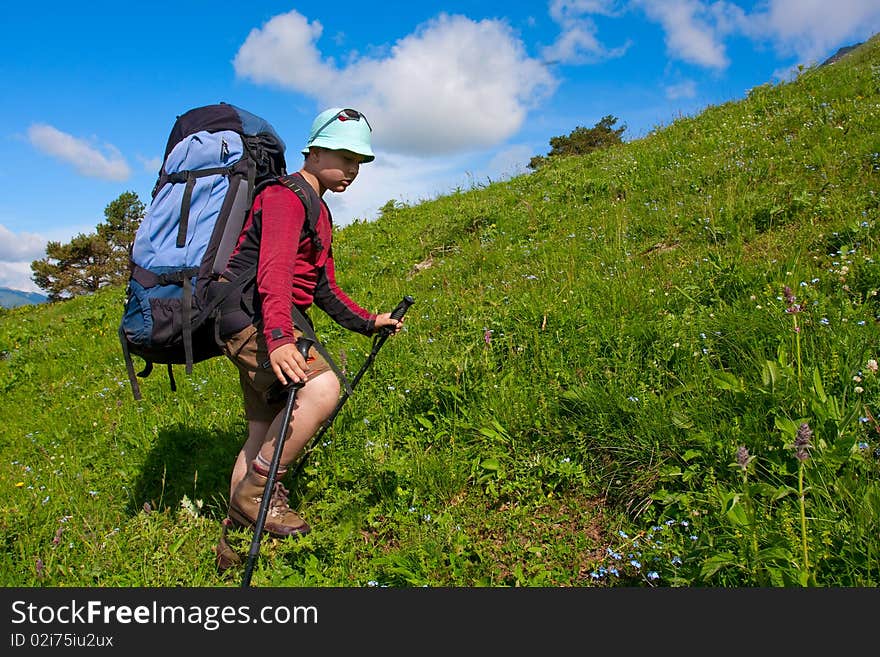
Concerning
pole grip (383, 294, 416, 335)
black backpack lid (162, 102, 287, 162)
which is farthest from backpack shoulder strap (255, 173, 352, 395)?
pole grip (383, 294, 416, 335)

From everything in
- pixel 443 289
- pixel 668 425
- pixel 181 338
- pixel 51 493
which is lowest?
pixel 51 493

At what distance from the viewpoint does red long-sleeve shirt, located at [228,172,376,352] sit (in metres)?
3.18

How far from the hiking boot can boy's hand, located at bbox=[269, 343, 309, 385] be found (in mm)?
937

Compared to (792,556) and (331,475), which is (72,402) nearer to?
(331,475)

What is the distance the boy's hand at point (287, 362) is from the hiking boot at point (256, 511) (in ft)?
3.07

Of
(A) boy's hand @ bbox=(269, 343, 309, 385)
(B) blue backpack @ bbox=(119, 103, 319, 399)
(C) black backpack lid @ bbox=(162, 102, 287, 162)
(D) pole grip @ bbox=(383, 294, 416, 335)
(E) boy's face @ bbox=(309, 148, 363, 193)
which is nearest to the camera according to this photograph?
(A) boy's hand @ bbox=(269, 343, 309, 385)

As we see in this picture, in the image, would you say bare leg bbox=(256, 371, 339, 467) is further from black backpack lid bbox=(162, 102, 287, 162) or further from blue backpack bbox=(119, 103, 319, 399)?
black backpack lid bbox=(162, 102, 287, 162)

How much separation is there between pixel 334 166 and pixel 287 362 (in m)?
1.28

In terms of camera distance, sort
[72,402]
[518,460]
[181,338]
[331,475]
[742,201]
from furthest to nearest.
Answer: [72,402] < [742,201] < [331,475] < [518,460] < [181,338]

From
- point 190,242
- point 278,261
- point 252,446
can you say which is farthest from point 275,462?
point 190,242

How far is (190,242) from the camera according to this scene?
3.32 m

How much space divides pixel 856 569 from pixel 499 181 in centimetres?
1288

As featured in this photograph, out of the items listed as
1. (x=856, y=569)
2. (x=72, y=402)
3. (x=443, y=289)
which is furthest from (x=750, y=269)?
(x=72, y=402)

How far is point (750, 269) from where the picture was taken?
502cm
